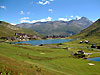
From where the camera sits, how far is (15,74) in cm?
2181

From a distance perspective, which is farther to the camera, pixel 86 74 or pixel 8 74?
pixel 86 74

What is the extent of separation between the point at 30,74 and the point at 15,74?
4.45m

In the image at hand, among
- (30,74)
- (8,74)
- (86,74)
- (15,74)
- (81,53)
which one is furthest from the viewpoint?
(81,53)

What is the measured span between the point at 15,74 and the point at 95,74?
3358 cm

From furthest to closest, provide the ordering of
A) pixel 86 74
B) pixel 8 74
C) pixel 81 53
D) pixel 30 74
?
1. pixel 81 53
2. pixel 86 74
3. pixel 30 74
4. pixel 8 74

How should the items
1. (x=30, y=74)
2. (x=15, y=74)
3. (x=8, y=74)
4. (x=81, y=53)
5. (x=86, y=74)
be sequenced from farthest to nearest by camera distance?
(x=81, y=53) < (x=86, y=74) < (x=30, y=74) < (x=15, y=74) < (x=8, y=74)

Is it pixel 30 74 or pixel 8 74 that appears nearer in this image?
pixel 8 74

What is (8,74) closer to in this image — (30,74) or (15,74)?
(15,74)

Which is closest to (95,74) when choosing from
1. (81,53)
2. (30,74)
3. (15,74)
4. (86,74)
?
(86,74)

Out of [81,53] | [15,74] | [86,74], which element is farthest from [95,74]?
[81,53]

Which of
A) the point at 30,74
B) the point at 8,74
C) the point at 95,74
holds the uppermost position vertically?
the point at 8,74

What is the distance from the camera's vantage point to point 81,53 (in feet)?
326

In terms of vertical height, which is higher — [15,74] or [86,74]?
[15,74]

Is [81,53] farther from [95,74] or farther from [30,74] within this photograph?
[30,74]
